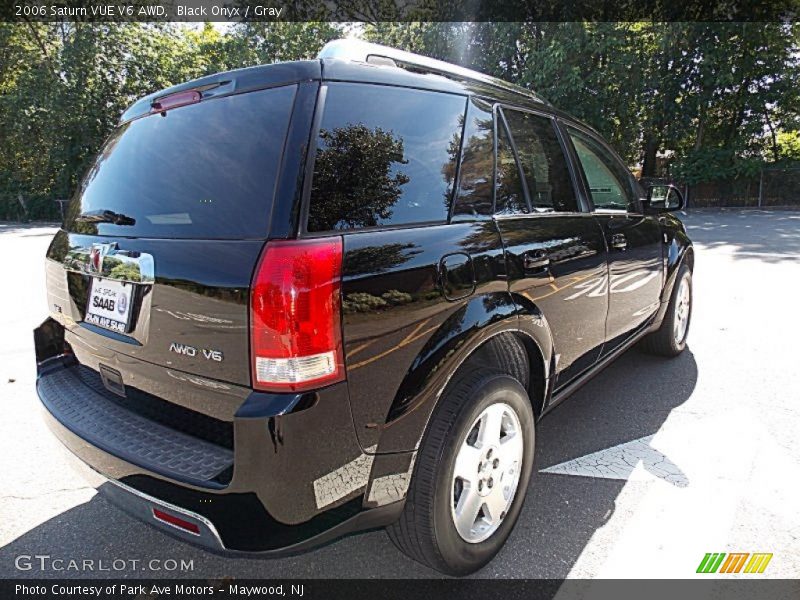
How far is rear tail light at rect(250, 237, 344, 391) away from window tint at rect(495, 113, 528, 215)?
107 cm

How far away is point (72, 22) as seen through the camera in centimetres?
2314

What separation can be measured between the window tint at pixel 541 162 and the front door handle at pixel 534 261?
280 millimetres

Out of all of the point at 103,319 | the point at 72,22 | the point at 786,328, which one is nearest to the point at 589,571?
the point at 103,319

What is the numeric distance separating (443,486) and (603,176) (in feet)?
8.00

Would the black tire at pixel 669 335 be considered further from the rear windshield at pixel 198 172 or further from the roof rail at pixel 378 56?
the rear windshield at pixel 198 172

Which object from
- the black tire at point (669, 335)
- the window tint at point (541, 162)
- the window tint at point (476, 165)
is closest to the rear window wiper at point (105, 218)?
the window tint at point (476, 165)

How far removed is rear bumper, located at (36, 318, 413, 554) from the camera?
4.85 feet

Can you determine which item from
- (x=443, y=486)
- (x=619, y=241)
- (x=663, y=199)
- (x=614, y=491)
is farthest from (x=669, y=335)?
(x=443, y=486)

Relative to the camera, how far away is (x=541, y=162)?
2732 mm

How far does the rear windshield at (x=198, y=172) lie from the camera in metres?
1.62

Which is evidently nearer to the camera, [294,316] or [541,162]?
[294,316]

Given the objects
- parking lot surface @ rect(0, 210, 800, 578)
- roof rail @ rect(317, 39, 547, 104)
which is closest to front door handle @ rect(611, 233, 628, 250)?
parking lot surface @ rect(0, 210, 800, 578)

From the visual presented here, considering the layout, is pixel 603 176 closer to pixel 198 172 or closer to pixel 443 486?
pixel 443 486

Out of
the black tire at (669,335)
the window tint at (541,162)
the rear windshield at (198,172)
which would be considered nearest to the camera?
the rear windshield at (198,172)
